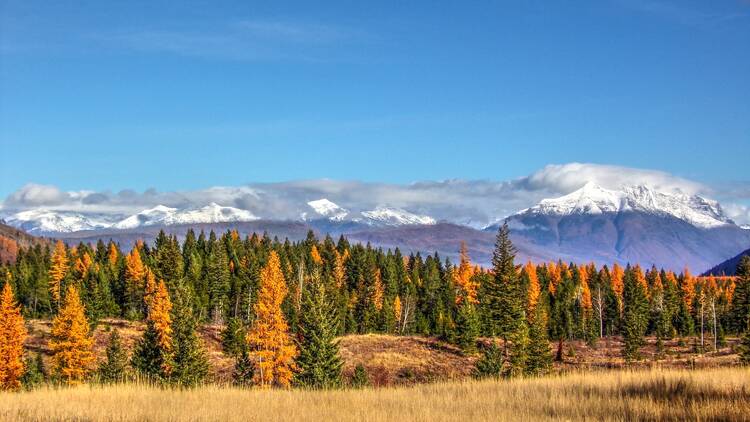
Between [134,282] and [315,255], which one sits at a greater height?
[315,255]

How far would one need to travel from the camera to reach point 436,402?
1266 centimetres

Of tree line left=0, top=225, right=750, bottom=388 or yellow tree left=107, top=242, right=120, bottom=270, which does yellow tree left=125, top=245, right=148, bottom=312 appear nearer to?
tree line left=0, top=225, right=750, bottom=388

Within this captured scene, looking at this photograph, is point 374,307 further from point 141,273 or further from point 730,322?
point 730,322

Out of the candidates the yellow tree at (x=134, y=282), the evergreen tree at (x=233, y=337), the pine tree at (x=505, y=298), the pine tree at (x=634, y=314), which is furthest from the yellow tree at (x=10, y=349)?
the pine tree at (x=634, y=314)

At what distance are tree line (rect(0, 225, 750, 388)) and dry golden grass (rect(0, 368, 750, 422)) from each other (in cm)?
3104

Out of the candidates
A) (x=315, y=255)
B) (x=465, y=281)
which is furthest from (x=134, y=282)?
(x=465, y=281)

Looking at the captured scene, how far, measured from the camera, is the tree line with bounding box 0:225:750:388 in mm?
56812

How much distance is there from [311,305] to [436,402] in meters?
40.5

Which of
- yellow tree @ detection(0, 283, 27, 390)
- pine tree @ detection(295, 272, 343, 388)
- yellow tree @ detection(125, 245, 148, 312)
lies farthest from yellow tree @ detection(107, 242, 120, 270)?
pine tree @ detection(295, 272, 343, 388)

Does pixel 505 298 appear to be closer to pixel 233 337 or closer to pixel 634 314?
pixel 233 337

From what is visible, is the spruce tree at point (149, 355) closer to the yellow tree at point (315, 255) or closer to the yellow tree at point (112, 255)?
the yellow tree at point (315, 255)

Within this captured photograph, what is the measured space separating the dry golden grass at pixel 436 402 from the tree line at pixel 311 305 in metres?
31.0

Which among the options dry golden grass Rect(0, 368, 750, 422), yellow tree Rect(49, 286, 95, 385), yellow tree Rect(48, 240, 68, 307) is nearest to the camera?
dry golden grass Rect(0, 368, 750, 422)

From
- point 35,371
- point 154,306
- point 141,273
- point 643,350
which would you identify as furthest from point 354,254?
point 35,371
